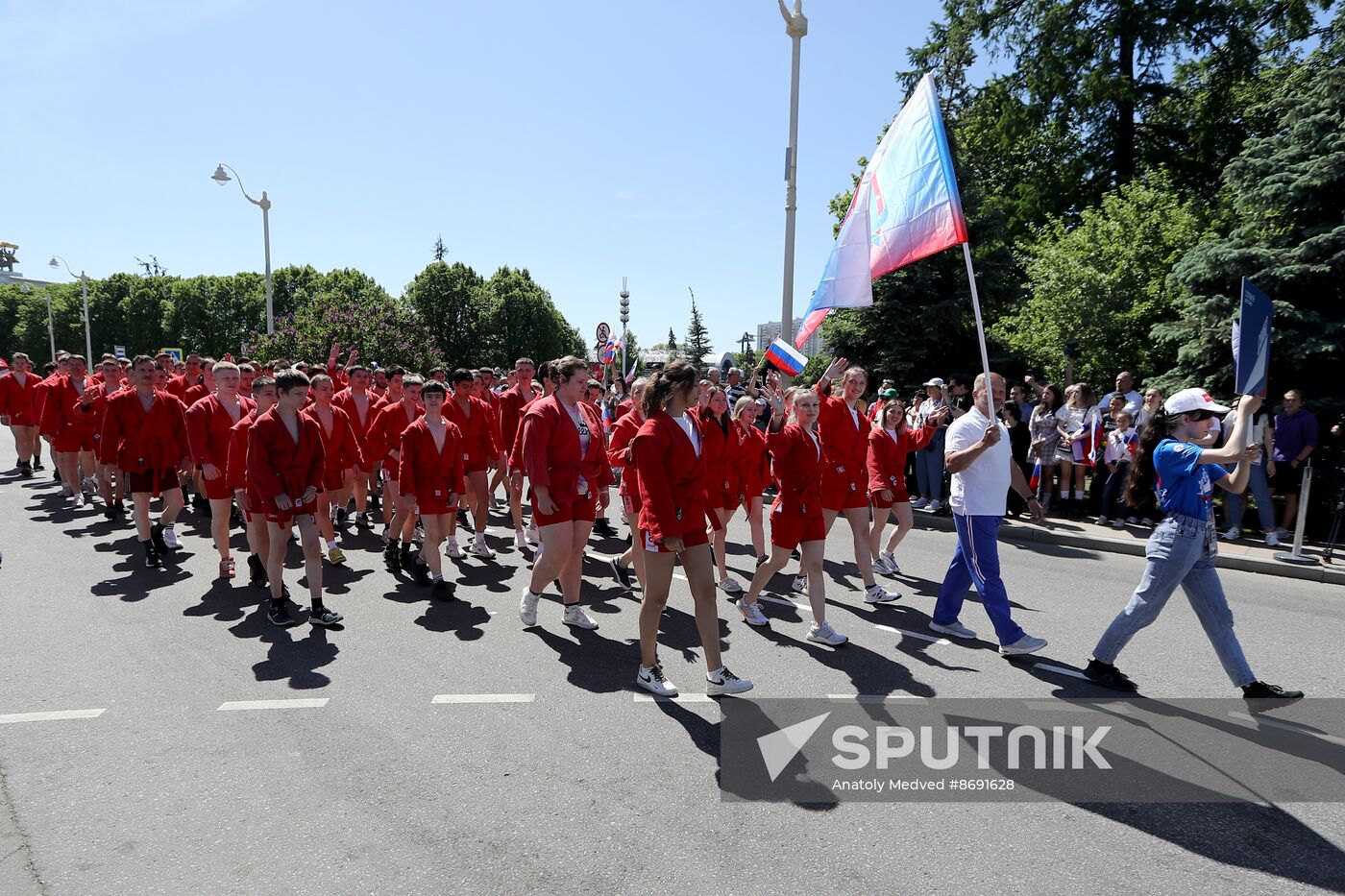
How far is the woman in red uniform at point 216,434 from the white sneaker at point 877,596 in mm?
5795

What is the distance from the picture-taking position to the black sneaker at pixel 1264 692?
4617 millimetres

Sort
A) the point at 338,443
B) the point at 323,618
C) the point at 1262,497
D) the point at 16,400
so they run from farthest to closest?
the point at 16,400, the point at 1262,497, the point at 338,443, the point at 323,618

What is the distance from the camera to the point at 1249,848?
3.17m

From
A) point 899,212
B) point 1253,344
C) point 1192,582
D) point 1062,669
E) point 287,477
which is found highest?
point 899,212

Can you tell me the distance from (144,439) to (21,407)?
335 inches

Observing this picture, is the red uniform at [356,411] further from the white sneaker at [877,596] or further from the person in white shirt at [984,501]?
the person in white shirt at [984,501]

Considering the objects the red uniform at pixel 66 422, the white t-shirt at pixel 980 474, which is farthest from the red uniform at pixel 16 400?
the white t-shirt at pixel 980 474

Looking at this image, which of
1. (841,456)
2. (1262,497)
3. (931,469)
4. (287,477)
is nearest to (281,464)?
(287,477)

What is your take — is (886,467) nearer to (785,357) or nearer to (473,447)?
(785,357)

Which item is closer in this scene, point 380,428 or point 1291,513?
point 380,428

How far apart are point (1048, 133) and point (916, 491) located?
1839 centimetres

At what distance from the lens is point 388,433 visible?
8.64 meters

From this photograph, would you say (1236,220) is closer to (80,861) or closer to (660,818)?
(660,818)

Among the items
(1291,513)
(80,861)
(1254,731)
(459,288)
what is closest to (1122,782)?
(1254,731)
